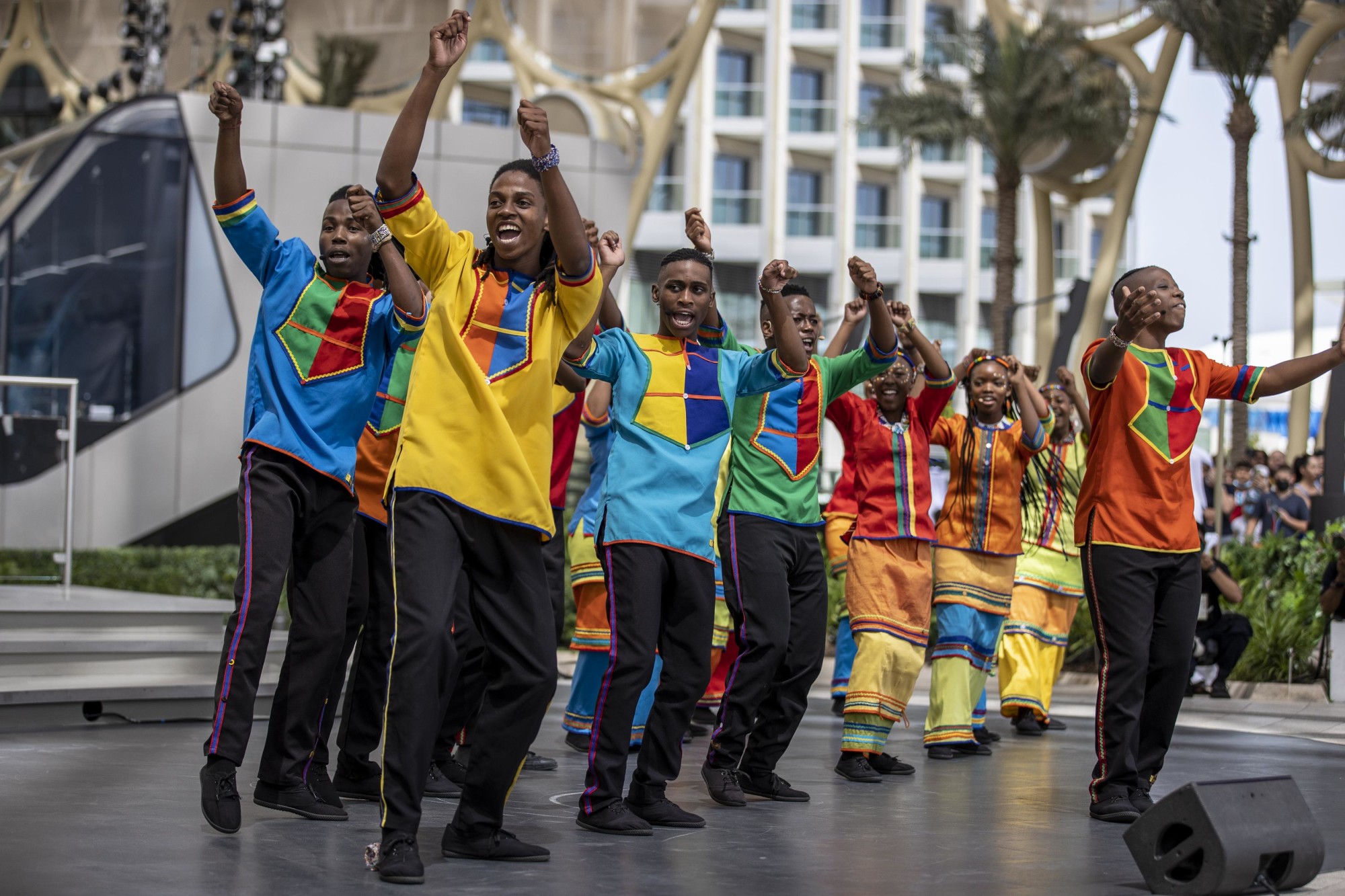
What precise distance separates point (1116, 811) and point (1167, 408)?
61.4 inches

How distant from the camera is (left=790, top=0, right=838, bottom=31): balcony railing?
195 feet

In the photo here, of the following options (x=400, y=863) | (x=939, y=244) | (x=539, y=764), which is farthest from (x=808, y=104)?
(x=400, y=863)

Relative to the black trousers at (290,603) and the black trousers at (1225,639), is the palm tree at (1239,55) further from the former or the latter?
the black trousers at (290,603)

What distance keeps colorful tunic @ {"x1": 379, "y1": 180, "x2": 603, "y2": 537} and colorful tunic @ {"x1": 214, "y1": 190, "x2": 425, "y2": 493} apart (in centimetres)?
68

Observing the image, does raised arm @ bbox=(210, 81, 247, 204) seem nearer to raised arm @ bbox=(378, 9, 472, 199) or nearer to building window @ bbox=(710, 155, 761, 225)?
raised arm @ bbox=(378, 9, 472, 199)

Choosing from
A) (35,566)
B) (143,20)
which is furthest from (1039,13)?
(35,566)

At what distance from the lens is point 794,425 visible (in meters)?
6.69

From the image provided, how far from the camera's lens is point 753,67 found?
59594 mm

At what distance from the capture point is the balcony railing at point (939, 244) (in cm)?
5938

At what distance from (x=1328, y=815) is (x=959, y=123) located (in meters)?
28.9

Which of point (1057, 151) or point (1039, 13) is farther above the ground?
point (1039, 13)

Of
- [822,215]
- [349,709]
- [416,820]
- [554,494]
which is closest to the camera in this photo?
[416,820]

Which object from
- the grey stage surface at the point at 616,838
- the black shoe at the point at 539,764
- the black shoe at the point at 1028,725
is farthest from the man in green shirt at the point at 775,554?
the black shoe at the point at 1028,725

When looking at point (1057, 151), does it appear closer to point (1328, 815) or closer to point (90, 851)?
point (1328, 815)
